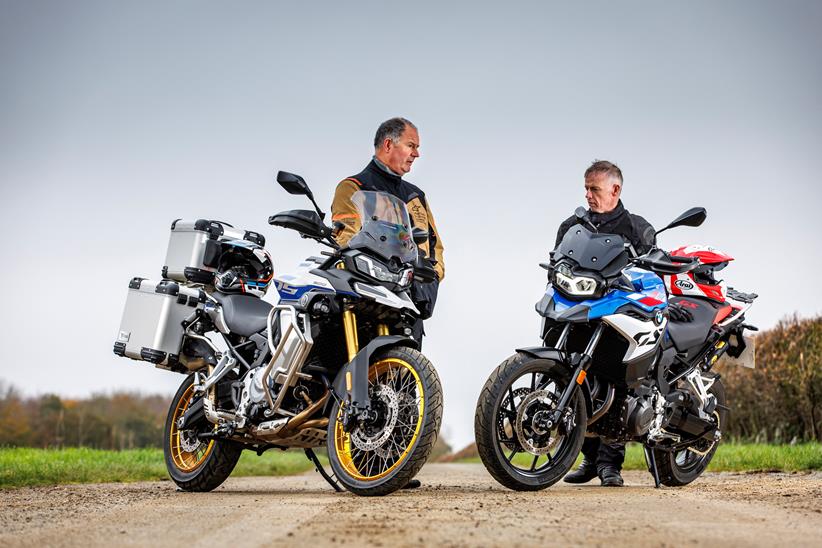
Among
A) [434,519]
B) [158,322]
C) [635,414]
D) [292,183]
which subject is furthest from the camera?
[158,322]

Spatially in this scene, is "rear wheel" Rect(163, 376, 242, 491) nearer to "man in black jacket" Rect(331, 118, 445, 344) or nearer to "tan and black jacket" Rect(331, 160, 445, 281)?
"man in black jacket" Rect(331, 118, 445, 344)

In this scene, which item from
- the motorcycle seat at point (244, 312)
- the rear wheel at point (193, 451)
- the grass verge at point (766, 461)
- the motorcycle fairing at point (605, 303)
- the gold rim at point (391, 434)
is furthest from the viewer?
the grass verge at point (766, 461)

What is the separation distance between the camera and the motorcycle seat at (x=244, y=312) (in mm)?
7539

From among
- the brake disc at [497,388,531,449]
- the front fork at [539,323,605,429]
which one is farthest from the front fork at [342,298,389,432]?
the front fork at [539,323,605,429]

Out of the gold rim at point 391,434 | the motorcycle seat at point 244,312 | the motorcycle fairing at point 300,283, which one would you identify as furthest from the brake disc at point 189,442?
the gold rim at point 391,434

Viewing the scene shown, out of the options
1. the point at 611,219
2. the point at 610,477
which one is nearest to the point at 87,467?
the point at 610,477

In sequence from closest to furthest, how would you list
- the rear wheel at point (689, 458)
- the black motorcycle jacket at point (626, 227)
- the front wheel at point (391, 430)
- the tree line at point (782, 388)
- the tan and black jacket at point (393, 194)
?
1. the front wheel at point (391, 430)
2. the tan and black jacket at point (393, 194)
3. the rear wheel at point (689, 458)
4. the black motorcycle jacket at point (626, 227)
5. the tree line at point (782, 388)

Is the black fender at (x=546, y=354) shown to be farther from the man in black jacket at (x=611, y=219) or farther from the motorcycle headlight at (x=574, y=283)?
the man in black jacket at (x=611, y=219)

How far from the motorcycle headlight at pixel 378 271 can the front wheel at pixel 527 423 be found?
2.54ft

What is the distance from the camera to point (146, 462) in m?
11.6

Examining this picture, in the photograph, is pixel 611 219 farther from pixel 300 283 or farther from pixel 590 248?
pixel 300 283

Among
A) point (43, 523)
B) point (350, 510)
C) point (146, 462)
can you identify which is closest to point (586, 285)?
point (350, 510)

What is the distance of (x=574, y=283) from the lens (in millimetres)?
6785

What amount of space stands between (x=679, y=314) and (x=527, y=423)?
1.99 m
